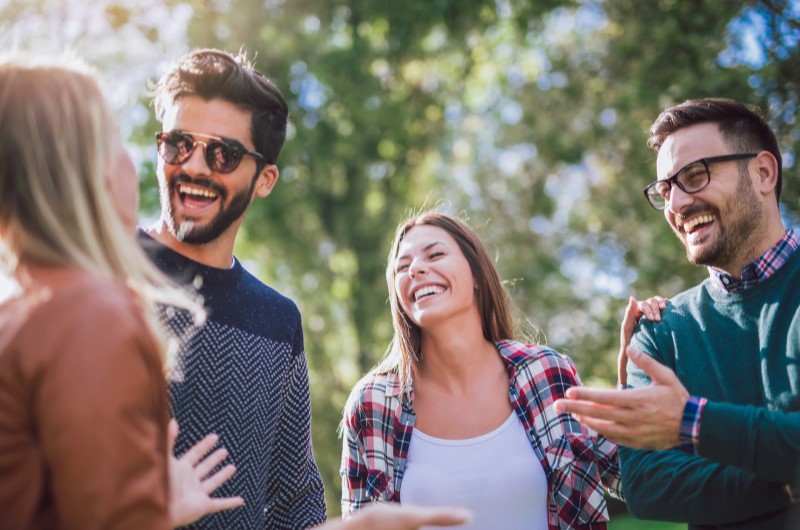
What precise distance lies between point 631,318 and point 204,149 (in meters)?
1.84

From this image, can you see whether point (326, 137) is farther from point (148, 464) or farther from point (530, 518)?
point (148, 464)

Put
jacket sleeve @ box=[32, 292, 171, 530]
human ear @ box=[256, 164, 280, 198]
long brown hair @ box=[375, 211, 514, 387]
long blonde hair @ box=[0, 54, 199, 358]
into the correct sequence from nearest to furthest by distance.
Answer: jacket sleeve @ box=[32, 292, 171, 530], long blonde hair @ box=[0, 54, 199, 358], human ear @ box=[256, 164, 280, 198], long brown hair @ box=[375, 211, 514, 387]

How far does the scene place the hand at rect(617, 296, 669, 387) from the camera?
9.71 ft

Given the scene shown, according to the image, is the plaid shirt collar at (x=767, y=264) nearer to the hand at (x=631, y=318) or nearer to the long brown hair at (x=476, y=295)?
the hand at (x=631, y=318)

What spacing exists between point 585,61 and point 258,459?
397 inches

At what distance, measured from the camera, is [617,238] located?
12.4m

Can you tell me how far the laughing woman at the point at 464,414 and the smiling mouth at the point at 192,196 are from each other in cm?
112

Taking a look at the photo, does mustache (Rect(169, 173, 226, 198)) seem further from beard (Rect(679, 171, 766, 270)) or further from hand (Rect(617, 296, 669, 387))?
beard (Rect(679, 171, 766, 270))

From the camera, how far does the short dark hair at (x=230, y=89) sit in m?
3.02

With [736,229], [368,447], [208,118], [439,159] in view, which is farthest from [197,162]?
[439,159]

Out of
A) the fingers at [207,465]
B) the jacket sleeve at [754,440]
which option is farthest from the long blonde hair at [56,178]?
the jacket sleeve at [754,440]

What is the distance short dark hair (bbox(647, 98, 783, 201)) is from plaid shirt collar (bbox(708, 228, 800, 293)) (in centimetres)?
26

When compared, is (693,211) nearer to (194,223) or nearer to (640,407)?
(640,407)

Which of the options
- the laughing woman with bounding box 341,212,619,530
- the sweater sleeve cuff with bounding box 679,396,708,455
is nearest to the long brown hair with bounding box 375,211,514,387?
the laughing woman with bounding box 341,212,619,530
